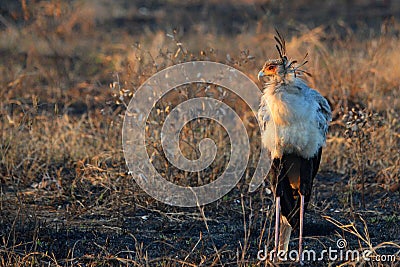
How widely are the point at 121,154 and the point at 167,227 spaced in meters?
1.02

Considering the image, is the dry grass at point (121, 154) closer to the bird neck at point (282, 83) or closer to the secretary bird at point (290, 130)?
the secretary bird at point (290, 130)

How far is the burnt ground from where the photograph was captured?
4.55 meters

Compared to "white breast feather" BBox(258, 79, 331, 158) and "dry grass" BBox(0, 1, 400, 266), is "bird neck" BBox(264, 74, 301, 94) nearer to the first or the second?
"white breast feather" BBox(258, 79, 331, 158)

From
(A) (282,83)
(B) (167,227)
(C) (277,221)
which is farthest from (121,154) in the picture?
(A) (282,83)

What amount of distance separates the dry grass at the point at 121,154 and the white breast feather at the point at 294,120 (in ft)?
1.64

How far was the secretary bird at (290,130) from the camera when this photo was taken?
443 cm

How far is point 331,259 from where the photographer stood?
4.54 meters

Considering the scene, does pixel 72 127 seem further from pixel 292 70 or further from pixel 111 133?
pixel 292 70

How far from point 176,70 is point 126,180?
92cm

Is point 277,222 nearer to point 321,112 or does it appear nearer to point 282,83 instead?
point 321,112

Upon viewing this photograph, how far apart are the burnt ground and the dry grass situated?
0.05 ft

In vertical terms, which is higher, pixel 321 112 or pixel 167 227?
pixel 321 112

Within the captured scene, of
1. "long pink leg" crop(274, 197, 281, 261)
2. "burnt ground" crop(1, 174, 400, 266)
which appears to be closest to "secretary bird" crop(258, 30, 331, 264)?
"long pink leg" crop(274, 197, 281, 261)

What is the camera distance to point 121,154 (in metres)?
5.90
